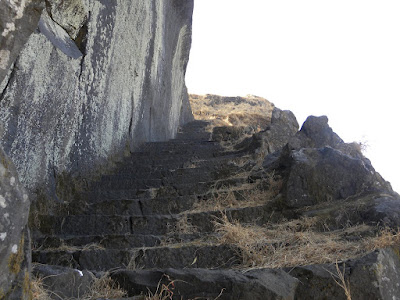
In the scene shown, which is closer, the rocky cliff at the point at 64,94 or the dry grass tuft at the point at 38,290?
the rocky cliff at the point at 64,94

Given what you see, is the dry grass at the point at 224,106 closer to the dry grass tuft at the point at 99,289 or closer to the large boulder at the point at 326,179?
the large boulder at the point at 326,179

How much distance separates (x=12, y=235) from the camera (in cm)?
161

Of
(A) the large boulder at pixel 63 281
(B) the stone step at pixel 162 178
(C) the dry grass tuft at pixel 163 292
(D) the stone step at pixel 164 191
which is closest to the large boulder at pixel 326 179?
(D) the stone step at pixel 164 191

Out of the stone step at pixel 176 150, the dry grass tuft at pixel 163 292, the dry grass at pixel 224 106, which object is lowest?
the dry grass tuft at pixel 163 292

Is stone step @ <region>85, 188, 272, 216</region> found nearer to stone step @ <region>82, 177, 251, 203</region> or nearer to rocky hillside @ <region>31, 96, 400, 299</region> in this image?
rocky hillside @ <region>31, 96, 400, 299</region>

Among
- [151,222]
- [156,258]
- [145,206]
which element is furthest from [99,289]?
[145,206]

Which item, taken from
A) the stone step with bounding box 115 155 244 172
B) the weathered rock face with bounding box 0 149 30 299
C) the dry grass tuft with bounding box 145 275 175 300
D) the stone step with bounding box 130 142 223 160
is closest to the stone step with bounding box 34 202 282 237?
the dry grass tuft with bounding box 145 275 175 300

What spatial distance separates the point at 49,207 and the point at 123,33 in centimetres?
317

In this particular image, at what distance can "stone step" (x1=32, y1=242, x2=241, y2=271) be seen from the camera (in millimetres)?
3316

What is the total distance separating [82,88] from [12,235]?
4056 millimetres

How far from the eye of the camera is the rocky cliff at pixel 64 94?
1769mm

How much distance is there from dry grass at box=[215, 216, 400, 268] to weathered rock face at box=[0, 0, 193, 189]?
6.87 ft

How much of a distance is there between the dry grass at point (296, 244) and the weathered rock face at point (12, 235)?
1.70 metres

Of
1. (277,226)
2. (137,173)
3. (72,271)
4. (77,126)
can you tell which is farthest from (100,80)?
(72,271)
